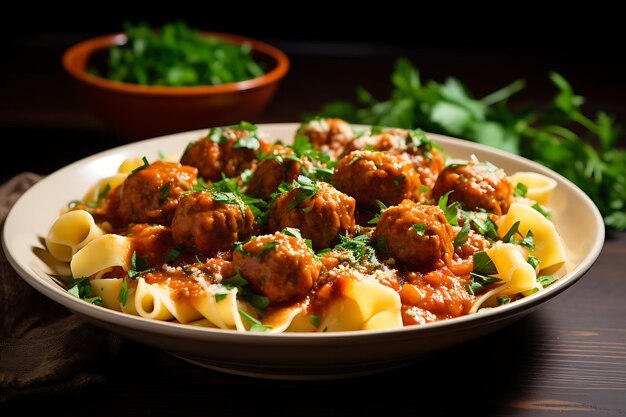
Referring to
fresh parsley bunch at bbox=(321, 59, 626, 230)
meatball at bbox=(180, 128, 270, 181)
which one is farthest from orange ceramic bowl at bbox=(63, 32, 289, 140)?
meatball at bbox=(180, 128, 270, 181)

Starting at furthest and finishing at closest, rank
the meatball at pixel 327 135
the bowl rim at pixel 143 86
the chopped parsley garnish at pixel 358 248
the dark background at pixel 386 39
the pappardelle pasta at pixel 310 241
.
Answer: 1. the dark background at pixel 386 39
2. the bowl rim at pixel 143 86
3. the meatball at pixel 327 135
4. the chopped parsley garnish at pixel 358 248
5. the pappardelle pasta at pixel 310 241

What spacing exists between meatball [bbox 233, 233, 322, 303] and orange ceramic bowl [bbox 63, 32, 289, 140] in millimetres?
3965

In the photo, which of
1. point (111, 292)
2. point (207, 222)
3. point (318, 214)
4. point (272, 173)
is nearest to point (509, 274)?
point (318, 214)

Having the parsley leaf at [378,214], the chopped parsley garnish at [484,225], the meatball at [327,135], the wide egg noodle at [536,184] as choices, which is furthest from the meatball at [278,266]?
the wide egg noodle at [536,184]

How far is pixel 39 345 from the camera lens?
213 inches

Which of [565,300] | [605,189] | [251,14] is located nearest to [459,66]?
[251,14]

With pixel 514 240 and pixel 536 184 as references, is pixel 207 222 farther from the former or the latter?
pixel 536 184

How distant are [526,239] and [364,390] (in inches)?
64.4

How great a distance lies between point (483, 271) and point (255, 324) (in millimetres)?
1482

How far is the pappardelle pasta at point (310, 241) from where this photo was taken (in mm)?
5051

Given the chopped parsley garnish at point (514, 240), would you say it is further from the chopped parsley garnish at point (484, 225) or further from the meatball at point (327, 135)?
the meatball at point (327, 135)

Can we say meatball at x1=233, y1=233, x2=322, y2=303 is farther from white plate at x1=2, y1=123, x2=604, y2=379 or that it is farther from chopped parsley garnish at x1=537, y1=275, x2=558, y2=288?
chopped parsley garnish at x1=537, y1=275, x2=558, y2=288

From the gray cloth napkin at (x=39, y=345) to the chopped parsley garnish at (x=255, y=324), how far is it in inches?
35.0

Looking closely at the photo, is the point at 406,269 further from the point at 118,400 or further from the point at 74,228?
the point at 74,228
